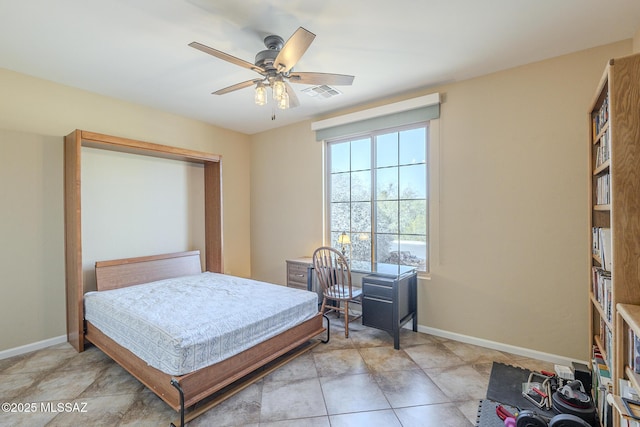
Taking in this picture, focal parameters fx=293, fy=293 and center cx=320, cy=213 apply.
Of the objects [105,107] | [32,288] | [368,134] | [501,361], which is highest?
[105,107]

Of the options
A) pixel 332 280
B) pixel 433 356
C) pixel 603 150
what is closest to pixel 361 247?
pixel 332 280

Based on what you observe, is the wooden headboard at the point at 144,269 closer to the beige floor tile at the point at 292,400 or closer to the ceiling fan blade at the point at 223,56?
the beige floor tile at the point at 292,400

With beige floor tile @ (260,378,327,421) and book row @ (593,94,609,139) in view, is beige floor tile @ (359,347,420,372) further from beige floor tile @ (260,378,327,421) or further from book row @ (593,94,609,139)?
book row @ (593,94,609,139)

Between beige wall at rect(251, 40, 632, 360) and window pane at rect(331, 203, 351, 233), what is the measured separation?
119cm

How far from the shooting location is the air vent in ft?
9.84

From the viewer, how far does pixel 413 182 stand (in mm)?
3275

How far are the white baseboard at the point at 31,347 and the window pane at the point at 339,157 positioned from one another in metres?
3.48

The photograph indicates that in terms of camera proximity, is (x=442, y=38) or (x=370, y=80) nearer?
(x=442, y=38)

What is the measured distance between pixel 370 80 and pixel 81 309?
3.53 metres

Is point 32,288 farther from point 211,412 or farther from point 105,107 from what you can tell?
point 211,412

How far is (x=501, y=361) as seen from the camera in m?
2.51

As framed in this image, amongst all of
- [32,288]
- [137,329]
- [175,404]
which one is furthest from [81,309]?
[175,404]

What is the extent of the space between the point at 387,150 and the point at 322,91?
1023mm

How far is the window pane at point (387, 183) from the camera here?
341 cm
